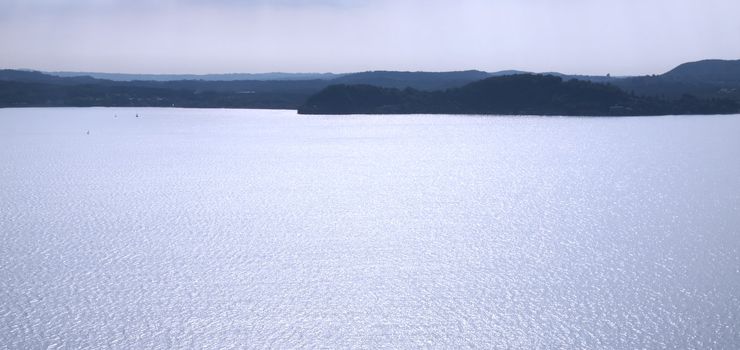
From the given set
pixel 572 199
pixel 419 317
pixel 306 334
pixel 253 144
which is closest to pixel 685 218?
pixel 572 199

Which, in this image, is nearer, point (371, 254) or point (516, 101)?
point (371, 254)

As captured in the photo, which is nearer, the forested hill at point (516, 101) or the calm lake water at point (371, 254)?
the calm lake water at point (371, 254)

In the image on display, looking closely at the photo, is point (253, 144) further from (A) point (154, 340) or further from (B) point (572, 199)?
(A) point (154, 340)

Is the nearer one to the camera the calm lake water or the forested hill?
the calm lake water
